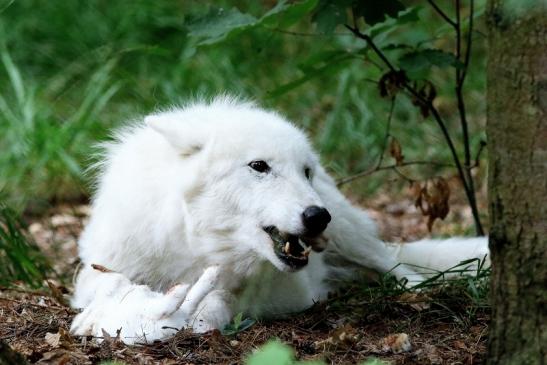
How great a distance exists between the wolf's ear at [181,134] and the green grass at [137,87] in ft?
6.28

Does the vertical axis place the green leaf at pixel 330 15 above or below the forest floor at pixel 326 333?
above

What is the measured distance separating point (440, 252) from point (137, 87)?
3613 mm

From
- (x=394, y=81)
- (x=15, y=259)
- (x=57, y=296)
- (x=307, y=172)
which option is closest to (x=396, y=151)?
(x=394, y=81)

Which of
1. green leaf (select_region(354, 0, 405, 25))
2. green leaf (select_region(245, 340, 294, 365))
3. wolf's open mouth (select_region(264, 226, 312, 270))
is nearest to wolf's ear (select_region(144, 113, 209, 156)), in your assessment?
wolf's open mouth (select_region(264, 226, 312, 270))

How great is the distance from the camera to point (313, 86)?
8.95m

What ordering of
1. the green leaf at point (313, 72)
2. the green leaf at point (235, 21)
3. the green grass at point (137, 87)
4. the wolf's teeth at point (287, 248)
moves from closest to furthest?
the wolf's teeth at point (287, 248)
the green leaf at point (235, 21)
the green leaf at point (313, 72)
the green grass at point (137, 87)

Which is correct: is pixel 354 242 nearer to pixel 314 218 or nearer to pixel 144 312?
pixel 314 218

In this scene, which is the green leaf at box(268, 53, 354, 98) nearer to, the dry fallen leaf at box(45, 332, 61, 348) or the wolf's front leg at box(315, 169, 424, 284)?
the wolf's front leg at box(315, 169, 424, 284)

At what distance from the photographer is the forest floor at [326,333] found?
122 inches

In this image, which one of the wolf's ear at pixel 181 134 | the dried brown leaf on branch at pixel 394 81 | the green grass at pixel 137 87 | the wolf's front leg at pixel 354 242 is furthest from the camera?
the green grass at pixel 137 87

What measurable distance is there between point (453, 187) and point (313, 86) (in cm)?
205

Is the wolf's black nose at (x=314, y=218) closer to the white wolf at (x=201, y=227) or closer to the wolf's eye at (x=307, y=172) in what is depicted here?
the white wolf at (x=201, y=227)

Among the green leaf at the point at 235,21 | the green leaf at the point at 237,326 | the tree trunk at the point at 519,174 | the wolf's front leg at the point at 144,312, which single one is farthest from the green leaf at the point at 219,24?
the tree trunk at the point at 519,174

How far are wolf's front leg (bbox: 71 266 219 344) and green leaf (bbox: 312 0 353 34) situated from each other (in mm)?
1198
